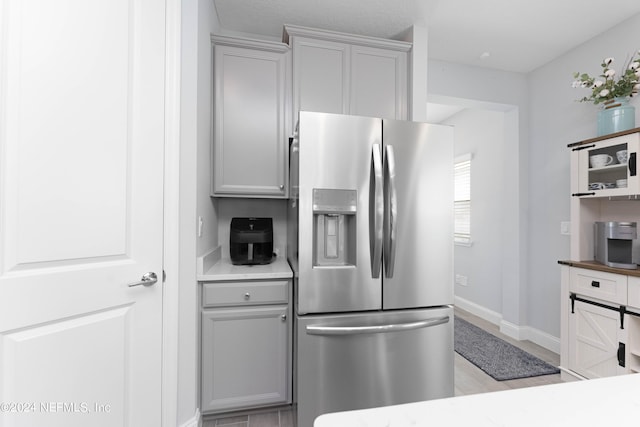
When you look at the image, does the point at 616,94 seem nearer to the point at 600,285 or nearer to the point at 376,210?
the point at 600,285

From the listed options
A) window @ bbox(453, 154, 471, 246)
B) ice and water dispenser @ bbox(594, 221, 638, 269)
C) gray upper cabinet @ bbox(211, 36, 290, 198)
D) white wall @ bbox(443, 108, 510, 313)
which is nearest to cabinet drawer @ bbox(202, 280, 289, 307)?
gray upper cabinet @ bbox(211, 36, 290, 198)

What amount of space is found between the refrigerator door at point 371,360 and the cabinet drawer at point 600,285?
3.84 ft

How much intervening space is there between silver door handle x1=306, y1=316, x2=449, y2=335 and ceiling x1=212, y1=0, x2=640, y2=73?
7.12ft

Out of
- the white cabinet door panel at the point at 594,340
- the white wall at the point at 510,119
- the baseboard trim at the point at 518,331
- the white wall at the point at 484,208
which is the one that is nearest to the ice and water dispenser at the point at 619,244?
the white cabinet door panel at the point at 594,340

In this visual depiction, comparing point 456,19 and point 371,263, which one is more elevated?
point 456,19

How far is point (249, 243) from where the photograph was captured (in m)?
1.98

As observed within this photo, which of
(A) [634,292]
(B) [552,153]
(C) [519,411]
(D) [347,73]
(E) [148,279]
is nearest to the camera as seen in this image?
(C) [519,411]

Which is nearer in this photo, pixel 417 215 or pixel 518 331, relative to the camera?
Result: pixel 417 215

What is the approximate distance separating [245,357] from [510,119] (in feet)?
11.1

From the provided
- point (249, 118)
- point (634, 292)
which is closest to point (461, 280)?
point (634, 292)

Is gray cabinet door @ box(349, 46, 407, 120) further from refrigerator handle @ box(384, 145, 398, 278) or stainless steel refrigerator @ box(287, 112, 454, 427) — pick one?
refrigerator handle @ box(384, 145, 398, 278)

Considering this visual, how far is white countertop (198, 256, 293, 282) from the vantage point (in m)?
1.63

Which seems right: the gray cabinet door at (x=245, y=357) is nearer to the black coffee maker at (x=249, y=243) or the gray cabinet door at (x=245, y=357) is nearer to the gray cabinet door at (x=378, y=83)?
the black coffee maker at (x=249, y=243)

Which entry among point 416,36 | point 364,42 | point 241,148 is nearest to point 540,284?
point 416,36
